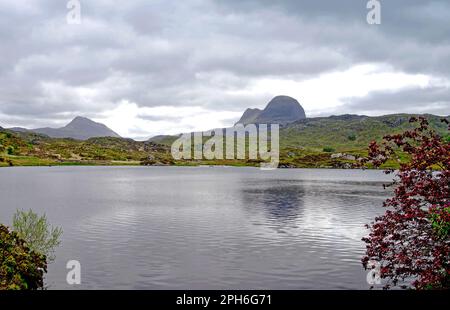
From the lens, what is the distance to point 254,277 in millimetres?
42219

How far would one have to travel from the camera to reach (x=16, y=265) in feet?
101

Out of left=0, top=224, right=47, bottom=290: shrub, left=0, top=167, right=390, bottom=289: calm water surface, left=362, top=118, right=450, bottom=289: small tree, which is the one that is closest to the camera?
left=362, top=118, right=450, bottom=289: small tree

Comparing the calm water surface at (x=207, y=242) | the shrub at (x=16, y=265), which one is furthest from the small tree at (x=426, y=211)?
the shrub at (x=16, y=265)

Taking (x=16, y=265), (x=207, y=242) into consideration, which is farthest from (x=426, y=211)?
(x=207, y=242)

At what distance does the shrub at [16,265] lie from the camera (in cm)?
2884

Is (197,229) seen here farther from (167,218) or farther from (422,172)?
(422,172)

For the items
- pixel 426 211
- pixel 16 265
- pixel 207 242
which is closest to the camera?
pixel 426 211

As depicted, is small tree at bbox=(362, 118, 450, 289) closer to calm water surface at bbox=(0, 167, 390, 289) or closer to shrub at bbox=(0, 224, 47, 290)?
calm water surface at bbox=(0, 167, 390, 289)

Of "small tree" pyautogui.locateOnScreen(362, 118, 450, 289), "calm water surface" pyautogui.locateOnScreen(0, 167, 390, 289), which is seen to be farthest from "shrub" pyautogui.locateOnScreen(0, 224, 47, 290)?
"small tree" pyautogui.locateOnScreen(362, 118, 450, 289)

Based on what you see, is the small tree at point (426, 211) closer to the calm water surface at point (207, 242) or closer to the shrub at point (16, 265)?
the calm water surface at point (207, 242)

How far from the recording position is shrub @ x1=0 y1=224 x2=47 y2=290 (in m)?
28.8

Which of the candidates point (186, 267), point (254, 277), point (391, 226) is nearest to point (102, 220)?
point (186, 267)

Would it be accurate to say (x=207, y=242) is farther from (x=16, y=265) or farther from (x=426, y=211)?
(x=426, y=211)

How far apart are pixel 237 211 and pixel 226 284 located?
55.8 metres
